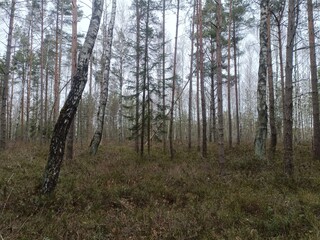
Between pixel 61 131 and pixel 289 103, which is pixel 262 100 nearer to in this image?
pixel 289 103

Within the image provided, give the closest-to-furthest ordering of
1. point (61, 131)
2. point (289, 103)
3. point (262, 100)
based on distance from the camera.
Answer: point (61, 131) < point (289, 103) < point (262, 100)

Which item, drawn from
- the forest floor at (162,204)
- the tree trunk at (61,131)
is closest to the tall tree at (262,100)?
the forest floor at (162,204)

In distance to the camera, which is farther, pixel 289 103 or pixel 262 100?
pixel 262 100

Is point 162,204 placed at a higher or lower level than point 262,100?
lower

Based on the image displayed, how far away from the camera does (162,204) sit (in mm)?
6258

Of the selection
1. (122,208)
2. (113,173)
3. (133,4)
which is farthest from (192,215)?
(133,4)

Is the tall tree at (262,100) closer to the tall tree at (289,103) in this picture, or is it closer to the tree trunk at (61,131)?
the tall tree at (289,103)

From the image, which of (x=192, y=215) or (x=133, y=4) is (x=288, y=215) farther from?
(x=133, y=4)

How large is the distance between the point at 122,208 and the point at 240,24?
20.0m

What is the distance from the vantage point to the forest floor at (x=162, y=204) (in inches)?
181

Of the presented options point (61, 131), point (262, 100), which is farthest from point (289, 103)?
point (61, 131)

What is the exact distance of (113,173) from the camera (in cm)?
872

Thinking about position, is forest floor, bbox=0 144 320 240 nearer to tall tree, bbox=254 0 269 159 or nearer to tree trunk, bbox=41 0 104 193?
tree trunk, bbox=41 0 104 193

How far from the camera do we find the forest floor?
4602mm
